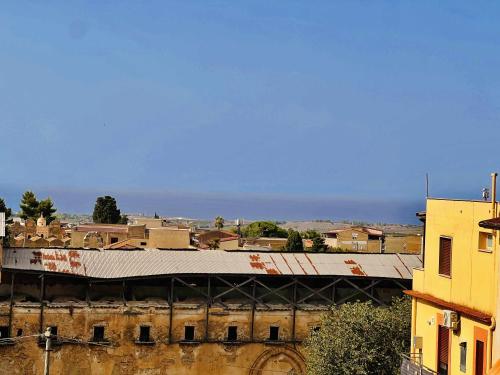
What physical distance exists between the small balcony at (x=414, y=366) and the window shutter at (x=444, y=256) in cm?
312

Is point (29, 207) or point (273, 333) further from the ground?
point (29, 207)

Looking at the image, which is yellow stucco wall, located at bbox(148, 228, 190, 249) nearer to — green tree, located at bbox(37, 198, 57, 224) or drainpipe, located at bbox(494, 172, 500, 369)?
drainpipe, located at bbox(494, 172, 500, 369)

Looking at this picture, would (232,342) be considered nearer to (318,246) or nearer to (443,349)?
(443,349)

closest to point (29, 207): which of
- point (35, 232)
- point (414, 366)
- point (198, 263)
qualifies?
point (35, 232)

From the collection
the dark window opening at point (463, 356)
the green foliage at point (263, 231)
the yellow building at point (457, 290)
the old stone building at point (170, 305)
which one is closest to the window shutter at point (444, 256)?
the yellow building at point (457, 290)

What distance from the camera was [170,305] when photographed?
131ft

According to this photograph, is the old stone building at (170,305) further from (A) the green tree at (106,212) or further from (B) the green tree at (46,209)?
(A) the green tree at (106,212)

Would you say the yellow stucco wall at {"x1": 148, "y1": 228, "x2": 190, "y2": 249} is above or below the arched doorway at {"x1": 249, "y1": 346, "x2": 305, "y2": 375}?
above

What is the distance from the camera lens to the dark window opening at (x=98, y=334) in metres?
39.0

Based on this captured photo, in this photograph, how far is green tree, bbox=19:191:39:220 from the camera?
108250 millimetres

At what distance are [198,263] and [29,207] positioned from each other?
242 feet

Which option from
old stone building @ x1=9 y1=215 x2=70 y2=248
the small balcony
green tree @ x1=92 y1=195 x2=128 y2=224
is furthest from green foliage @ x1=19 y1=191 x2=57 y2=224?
the small balcony

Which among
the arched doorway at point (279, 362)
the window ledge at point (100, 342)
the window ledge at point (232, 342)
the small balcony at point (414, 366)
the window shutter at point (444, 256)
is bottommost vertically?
the arched doorway at point (279, 362)

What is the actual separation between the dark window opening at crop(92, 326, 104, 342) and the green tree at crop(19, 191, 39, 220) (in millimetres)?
72429
